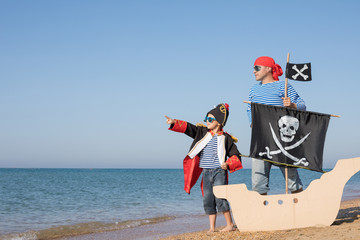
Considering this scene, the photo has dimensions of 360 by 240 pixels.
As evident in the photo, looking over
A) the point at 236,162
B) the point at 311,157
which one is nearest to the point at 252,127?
the point at 236,162

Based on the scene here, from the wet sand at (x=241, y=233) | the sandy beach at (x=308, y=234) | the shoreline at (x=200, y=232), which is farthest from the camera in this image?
the shoreline at (x=200, y=232)

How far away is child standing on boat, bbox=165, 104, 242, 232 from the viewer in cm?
505

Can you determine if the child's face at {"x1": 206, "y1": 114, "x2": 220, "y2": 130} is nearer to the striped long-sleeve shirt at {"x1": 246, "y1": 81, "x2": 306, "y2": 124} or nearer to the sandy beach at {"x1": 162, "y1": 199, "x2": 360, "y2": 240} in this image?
the striped long-sleeve shirt at {"x1": 246, "y1": 81, "x2": 306, "y2": 124}

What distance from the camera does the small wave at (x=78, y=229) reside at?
26.3 ft

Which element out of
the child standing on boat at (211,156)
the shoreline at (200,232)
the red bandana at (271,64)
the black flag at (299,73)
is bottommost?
the shoreline at (200,232)

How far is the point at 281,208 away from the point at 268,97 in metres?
1.50

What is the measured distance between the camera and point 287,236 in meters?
4.31

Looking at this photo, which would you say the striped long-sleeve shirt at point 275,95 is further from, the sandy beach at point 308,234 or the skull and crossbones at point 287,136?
the sandy beach at point 308,234

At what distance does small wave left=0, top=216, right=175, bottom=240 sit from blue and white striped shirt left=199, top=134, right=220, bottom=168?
4.39 metres

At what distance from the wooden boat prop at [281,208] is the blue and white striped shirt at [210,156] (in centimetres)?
48

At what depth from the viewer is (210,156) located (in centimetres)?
515

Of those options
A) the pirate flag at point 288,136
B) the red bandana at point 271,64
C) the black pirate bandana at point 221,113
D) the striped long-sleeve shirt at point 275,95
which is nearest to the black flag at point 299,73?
the striped long-sleeve shirt at point 275,95

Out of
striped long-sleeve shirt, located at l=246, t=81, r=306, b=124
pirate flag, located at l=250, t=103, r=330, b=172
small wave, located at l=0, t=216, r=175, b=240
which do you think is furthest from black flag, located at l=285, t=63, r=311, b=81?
small wave, located at l=0, t=216, r=175, b=240

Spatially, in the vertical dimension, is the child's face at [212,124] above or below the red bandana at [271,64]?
below
